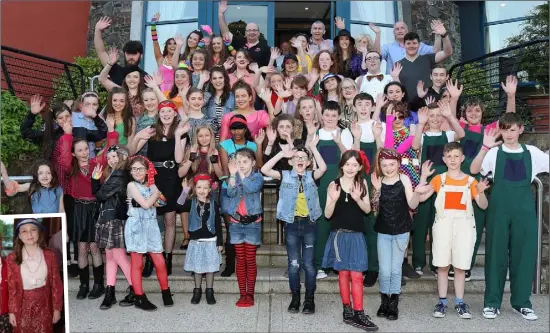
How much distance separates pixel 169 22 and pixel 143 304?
307 inches

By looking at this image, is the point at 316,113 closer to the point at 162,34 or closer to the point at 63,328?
the point at 63,328

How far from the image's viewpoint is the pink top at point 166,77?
6723 millimetres

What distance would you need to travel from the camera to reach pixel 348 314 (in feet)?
14.2

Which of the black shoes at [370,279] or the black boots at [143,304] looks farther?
the black shoes at [370,279]

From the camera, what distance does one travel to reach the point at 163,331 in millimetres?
4156

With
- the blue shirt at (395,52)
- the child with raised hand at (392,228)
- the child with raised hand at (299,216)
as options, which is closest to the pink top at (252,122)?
the child with raised hand at (299,216)

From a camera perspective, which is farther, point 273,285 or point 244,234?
point 273,285

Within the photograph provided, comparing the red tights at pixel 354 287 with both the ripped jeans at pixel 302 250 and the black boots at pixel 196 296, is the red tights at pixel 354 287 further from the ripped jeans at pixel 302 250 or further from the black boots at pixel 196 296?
the black boots at pixel 196 296

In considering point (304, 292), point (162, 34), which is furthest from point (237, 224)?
point (162, 34)

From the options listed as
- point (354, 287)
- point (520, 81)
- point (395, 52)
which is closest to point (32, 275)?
point (354, 287)

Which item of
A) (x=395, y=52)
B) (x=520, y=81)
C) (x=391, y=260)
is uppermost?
(x=520, y=81)

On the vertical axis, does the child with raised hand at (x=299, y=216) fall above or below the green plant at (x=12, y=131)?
below

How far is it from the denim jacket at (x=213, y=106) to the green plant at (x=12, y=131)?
222 cm

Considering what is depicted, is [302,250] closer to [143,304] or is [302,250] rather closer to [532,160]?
[143,304]
